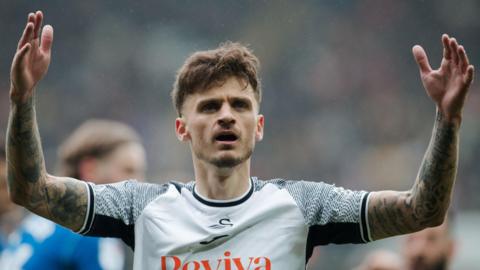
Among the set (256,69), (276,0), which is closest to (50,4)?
(276,0)

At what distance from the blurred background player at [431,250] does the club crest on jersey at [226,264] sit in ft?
9.26

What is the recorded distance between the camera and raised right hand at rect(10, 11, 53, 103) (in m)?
3.11

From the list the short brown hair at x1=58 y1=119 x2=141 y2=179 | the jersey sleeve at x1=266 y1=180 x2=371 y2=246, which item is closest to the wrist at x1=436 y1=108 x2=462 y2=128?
the jersey sleeve at x1=266 y1=180 x2=371 y2=246

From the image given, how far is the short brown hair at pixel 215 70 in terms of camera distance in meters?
3.54

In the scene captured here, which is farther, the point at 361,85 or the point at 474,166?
the point at 361,85

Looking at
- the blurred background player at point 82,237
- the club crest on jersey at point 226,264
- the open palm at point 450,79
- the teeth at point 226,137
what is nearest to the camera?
the open palm at point 450,79

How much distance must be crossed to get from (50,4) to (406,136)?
19.0 feet

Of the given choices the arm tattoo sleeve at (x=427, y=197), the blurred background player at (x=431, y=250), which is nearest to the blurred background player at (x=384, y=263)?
the blurred background player at (x=431, y=250)

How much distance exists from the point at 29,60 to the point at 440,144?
1.51 m

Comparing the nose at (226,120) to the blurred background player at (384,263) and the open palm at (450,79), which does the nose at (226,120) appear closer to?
the open palm at (450,79)

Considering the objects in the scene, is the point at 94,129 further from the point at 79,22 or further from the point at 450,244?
the point at 79,22

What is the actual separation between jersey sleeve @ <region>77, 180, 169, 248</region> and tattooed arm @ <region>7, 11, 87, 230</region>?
0.26 feet

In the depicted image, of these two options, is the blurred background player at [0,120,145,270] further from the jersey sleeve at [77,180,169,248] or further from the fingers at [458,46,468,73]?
the fingers at [458,46,468,73]

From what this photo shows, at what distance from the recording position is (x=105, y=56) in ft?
43.5
